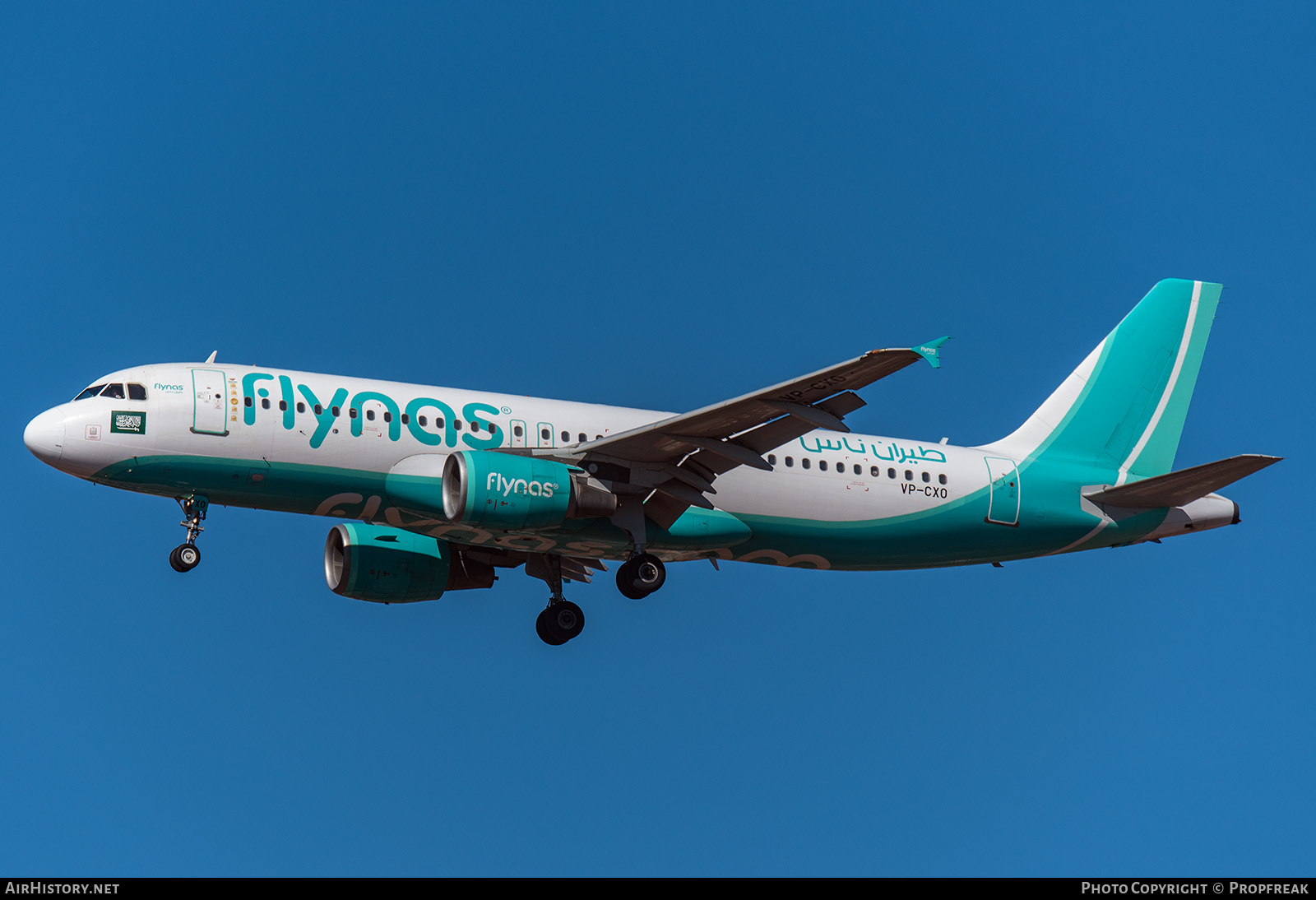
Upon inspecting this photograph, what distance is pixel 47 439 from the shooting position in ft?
97.1

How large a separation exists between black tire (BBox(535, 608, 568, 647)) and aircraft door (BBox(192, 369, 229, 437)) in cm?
919

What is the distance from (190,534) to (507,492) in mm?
6532

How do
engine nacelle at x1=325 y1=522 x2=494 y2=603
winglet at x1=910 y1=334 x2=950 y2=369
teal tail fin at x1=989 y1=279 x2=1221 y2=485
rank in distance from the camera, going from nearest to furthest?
1. winglet at x1=910 y1=334 x2=950 y2=369
2. engine nacelle at x1=325 y1=522 x2=494 y2=603
3. teal tail fin at x1=989 y1=279 x2=1221 y2=485

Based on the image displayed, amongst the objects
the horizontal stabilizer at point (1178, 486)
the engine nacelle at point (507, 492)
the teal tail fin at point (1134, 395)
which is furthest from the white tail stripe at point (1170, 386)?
the engine nacelle at point (507, 492)

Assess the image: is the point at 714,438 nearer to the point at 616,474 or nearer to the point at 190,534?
the point at 616,474

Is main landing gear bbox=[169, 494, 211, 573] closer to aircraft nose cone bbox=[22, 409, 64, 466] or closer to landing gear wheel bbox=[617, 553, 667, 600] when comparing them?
aircraft nose cone bbox=[22, 409, 64, 466]

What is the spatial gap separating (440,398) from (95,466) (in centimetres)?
696

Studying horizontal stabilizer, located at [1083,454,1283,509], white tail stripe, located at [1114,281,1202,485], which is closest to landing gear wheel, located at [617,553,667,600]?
horizontal stabilizer, located at [1083,454,1283,509]

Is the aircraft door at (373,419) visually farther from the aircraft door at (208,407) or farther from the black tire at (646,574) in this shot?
the black tire at (646,574)

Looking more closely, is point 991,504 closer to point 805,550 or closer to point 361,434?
point 805,550

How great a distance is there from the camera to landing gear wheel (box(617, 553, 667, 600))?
32250mm

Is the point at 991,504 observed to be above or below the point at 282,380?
below

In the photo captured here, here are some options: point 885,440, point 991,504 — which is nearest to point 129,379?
point 885,440

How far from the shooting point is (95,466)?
29656 mm
